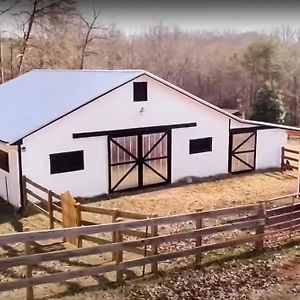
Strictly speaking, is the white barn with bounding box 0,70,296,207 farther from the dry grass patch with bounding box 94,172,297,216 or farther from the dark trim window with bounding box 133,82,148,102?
the dry grass patch with bounding box 94,172,297,216

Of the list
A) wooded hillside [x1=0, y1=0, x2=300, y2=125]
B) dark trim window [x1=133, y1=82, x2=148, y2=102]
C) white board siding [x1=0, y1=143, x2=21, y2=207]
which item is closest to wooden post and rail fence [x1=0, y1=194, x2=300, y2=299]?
white board siding [x1=0, y1=143, x2=21, y2=207]

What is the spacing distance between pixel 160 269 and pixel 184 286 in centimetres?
74

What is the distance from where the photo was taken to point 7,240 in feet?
20.3

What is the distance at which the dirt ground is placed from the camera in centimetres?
704

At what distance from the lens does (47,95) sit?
17.6 metres

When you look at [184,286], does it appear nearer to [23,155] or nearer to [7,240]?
[7,240]

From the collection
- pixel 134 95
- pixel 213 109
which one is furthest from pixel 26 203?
pixel 213 109

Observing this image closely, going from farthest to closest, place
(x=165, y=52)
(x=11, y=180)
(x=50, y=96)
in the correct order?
(x=165, y=52) → (x=50, y=96) → (x=11, y=180)

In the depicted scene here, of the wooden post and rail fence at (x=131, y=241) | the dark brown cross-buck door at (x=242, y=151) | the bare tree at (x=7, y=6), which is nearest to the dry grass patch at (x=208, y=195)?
the dark brown cross-buck door at (x=242, y=151)

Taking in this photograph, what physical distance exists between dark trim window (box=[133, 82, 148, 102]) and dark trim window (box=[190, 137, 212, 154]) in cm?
268

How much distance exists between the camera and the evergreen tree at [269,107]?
36250mm

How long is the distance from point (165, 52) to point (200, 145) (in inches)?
1463

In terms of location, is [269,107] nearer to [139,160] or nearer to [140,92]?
[140,92]

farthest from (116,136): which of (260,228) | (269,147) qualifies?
(260,228)
